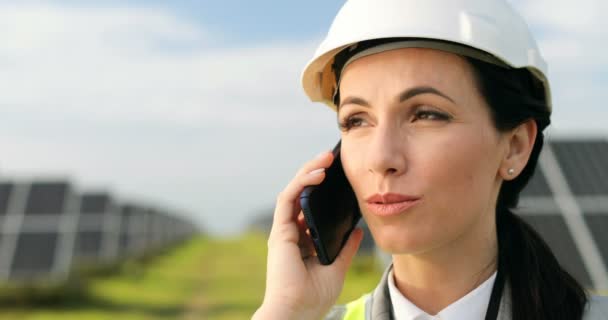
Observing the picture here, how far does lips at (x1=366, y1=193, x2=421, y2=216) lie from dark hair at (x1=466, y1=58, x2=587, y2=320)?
397mm

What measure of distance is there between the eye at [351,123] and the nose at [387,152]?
16cm

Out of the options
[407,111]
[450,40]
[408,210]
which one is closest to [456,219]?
[408,210]

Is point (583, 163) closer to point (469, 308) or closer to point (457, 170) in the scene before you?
point (469, 308)

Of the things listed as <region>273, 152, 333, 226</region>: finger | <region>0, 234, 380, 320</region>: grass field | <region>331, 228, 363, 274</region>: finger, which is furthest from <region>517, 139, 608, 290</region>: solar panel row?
<region>0, 234, 380, 320</region>: grass field

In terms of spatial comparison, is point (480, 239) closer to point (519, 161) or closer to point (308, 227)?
point (519, 161)

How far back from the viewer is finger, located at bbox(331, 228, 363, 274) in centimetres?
313

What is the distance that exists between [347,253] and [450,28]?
0.95m

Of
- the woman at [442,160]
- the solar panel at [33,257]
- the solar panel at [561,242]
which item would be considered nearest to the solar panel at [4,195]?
the solar panel at [33,257]

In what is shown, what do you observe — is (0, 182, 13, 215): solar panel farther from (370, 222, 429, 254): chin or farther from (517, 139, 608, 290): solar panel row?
(370, 222, 429, 254): chin

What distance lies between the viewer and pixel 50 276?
53.2ft

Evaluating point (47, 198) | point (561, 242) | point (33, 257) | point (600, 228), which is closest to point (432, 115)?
point (561, 242)

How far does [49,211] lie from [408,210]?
50.8ft

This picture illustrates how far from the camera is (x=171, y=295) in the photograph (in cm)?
1900

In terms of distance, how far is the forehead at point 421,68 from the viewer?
8.82ft
